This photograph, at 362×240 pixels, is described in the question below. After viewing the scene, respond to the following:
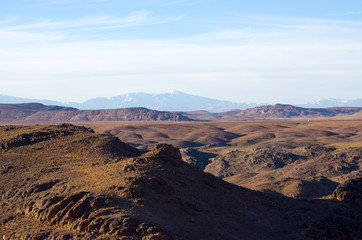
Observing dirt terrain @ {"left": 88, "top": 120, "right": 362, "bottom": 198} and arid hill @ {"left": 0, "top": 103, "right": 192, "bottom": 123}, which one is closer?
dirt terrain @ {"left": 88, "top": 120, "right": 362, "bottom": 198}

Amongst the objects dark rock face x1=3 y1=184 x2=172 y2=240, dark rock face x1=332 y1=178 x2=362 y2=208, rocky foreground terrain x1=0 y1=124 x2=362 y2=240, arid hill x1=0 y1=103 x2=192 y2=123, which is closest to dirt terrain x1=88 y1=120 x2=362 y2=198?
dark rock face x1=332 y1=178 x2=362 y2=208

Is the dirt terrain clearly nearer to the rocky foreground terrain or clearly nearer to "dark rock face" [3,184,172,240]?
the rocky foreground terrain

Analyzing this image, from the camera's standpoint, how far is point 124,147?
3073 cm

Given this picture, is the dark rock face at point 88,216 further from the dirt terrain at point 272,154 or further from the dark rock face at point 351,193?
the dirt terrain at point 272,154

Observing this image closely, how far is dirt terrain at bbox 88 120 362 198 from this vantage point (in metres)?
43.2

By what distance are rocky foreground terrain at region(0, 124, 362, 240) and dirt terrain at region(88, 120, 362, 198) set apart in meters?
13.5

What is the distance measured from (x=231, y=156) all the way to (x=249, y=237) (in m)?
43.5

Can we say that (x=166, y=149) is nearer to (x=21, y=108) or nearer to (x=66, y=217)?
(x=66, y=217)

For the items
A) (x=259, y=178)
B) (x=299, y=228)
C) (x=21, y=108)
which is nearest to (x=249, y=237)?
(x=299, y=228)

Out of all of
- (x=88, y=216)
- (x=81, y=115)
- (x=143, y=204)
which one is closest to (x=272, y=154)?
(x=143, y=204)

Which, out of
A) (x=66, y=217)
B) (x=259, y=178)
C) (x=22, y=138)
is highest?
(x=22, y=138)

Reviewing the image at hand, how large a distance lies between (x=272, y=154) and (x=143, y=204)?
44680 mm

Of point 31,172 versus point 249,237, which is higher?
point 31,172

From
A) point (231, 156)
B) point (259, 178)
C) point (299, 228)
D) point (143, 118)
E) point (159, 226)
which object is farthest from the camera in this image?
point (143, 118)
